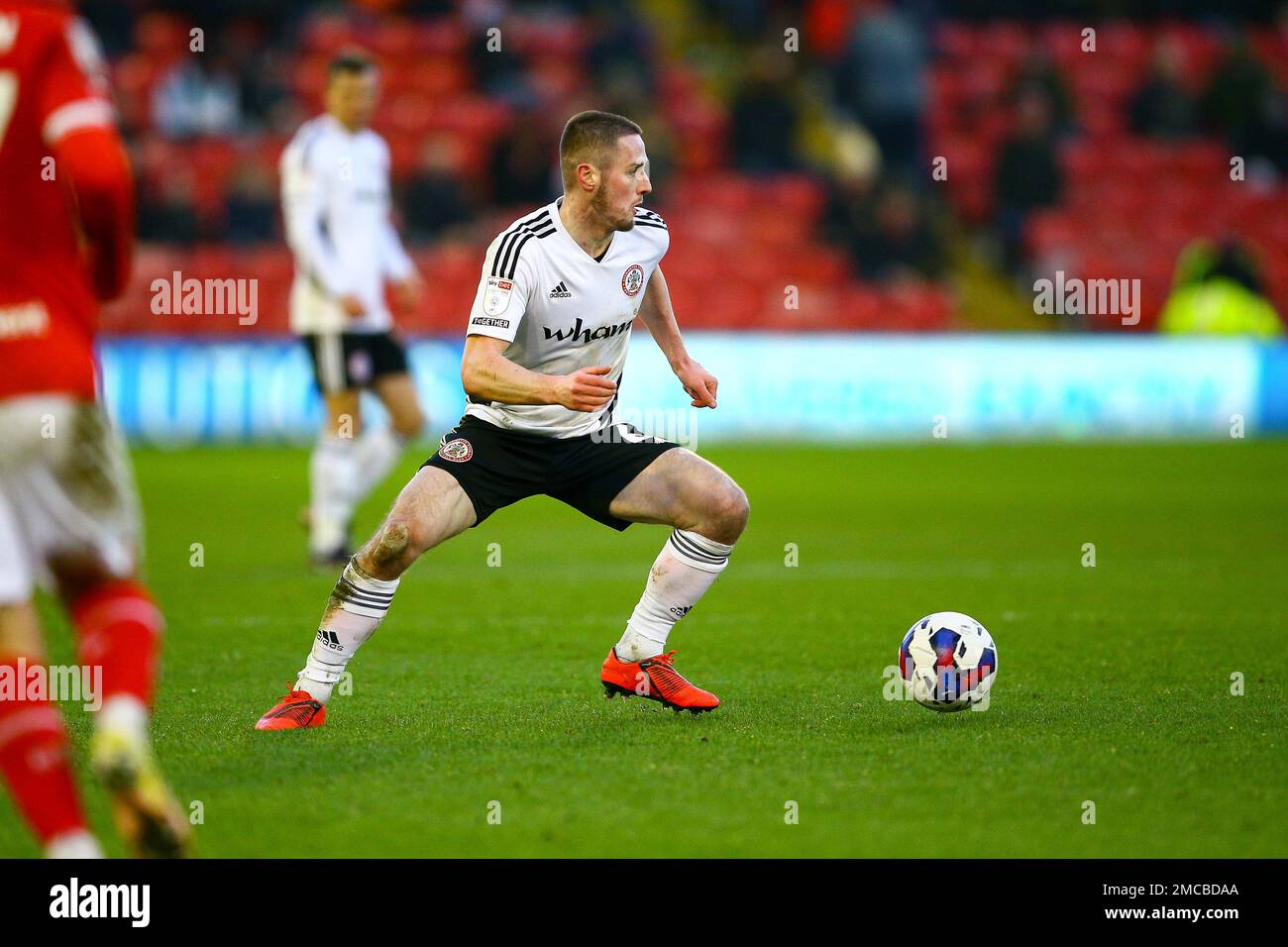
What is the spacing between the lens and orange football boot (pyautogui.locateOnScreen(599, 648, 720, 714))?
6.05m

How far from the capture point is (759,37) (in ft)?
81.3

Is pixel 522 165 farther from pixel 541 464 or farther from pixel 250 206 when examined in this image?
pixel 541 464

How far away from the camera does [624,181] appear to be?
588cm

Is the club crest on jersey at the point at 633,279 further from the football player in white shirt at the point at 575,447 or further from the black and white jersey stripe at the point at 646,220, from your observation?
the black and white jersey stripe at the point at 646,220

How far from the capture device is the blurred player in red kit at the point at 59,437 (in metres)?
3.63

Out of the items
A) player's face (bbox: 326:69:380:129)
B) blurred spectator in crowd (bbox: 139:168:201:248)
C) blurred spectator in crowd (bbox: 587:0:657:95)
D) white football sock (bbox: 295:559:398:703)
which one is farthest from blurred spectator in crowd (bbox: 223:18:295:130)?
white football sock (bbox: 295:559:398:703)

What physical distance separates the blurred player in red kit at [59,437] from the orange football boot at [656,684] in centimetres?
252

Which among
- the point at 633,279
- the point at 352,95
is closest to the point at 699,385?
the point at 633,279

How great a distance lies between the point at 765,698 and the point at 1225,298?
49.3ft

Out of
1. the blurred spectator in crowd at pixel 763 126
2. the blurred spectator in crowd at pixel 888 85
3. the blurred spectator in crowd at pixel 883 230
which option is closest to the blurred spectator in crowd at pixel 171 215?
the blurred spectator in crowd at pixel 763 126

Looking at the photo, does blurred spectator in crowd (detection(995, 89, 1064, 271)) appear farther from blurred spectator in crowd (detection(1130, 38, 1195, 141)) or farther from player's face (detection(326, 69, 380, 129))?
player's face (detection(326, 69, 380, 129))

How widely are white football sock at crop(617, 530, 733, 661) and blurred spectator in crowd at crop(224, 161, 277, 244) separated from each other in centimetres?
1432
